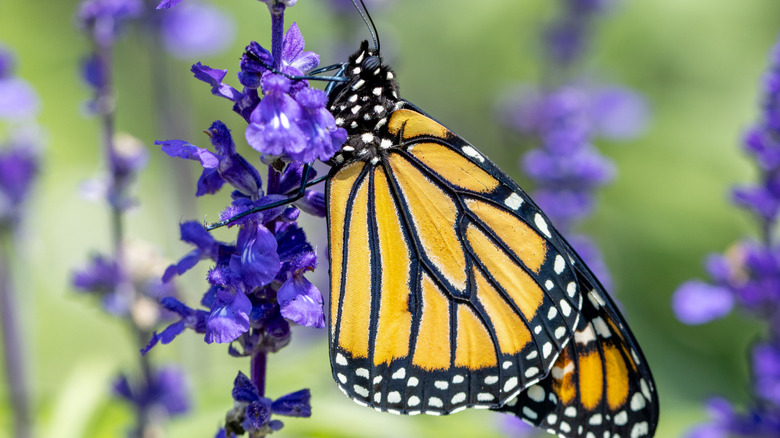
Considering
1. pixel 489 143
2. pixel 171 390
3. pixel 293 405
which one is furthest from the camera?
pixel 489 143

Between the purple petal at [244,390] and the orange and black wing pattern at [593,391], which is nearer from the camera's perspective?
the purple petal at [244,390]

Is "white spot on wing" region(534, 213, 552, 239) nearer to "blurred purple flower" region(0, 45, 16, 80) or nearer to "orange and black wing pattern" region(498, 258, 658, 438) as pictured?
"orange and black wing pattern" region(498, 258, 658, 438)

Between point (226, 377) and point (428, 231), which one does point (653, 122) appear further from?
point (428, 231)

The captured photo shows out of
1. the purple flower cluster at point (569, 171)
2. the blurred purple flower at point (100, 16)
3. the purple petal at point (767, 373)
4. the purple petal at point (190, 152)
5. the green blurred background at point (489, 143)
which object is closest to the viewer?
the purple petal at point (190, 152)

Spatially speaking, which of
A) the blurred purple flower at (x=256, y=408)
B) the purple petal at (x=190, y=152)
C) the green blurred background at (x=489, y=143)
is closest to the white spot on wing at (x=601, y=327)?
the blurred purple flower at (x=256, y=408)

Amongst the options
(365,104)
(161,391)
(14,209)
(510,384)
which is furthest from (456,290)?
(14,209)

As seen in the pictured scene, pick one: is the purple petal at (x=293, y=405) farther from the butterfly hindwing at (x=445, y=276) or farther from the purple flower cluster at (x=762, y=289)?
the purple flower cluster at (x=762, y=289)

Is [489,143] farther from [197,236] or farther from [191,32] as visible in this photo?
[197,236]

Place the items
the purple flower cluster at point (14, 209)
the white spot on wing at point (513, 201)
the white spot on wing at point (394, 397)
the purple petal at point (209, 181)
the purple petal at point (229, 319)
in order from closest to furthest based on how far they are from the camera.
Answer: the purple petal at point (229, 319)
the purple petal at point (209, 181)
the white spot on wing at point (394, 397)
the white spot on wing at point (513, 201)
the purple flower cluster at point (14, 209)
